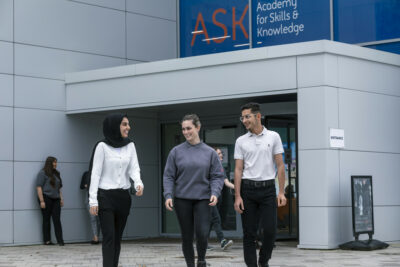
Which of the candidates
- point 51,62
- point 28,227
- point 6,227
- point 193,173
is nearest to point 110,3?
point 51,62

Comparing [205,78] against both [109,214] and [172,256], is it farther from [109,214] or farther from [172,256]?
[109,214]

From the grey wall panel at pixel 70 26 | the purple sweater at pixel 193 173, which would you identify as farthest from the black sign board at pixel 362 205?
the grey wall panel at pixel 70 26

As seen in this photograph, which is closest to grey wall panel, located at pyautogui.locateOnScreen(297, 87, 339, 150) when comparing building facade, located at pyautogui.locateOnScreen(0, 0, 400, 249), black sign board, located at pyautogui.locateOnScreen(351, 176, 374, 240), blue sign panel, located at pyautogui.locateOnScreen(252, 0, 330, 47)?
building facade, located at pyautogui.locateOnScreen(0, 0, 400, 249)

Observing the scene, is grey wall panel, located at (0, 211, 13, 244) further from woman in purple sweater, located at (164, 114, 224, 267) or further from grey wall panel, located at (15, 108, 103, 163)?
woman in purple sweater, located at (164, 114, 224, 267)

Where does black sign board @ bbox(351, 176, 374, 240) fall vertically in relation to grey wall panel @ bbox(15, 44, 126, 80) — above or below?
below

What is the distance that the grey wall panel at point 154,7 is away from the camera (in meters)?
17.4

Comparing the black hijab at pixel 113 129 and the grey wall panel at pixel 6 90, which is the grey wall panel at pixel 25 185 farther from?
the black hijab at pixel 113 129

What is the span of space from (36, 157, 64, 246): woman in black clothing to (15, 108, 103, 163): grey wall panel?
492 millimetres

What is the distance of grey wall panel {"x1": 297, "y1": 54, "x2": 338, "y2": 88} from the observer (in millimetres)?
12188

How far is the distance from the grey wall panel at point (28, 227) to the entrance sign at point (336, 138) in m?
6.26

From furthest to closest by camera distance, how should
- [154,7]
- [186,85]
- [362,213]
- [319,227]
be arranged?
1. [154,7]
2. [186,85]
3. [362,213]
4. [319,227]

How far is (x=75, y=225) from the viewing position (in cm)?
1598

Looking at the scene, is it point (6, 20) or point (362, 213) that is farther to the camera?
point (6, 20)

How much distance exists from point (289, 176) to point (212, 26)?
16.0ft
